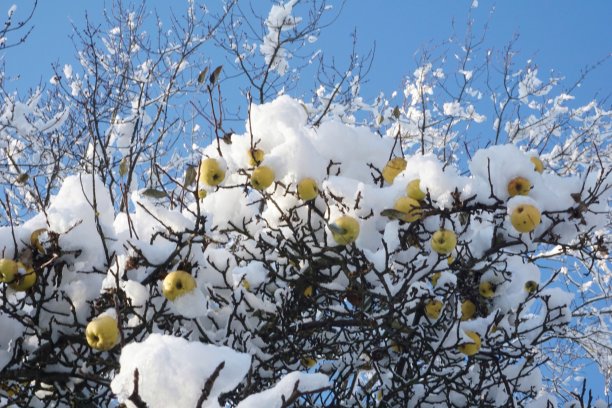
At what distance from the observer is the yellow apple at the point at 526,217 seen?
91.7 inches

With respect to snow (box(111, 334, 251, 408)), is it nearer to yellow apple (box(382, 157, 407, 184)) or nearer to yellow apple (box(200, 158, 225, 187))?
yellow apple (box(200, 158, 225, 187))

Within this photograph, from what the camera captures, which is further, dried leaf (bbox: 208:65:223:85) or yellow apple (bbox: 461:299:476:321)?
yellow apple (bbox: 461:299:476:321)

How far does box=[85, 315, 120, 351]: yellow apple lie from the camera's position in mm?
1976

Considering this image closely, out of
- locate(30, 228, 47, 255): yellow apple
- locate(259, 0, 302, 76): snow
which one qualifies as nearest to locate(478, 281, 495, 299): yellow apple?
locate(30, 228, 47, 255): yellow apple

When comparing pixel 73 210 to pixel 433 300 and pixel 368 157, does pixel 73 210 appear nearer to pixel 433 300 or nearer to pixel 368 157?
pixel 368 157

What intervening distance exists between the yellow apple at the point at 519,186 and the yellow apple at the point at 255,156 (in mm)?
1120

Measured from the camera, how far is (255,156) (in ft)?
9.23

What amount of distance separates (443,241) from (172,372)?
1618 millimetres

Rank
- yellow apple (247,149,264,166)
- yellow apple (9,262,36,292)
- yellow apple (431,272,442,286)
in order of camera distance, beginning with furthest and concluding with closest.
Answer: yellow apple (431,272,442,286) < yellow apple (247,149,264,166) < yellow apple (9,262,36,292)

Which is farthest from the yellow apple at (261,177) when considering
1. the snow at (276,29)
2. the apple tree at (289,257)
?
the snow at (276,29)

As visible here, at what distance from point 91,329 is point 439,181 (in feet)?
4.77

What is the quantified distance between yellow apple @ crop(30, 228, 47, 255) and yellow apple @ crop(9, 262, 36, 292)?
0.08 m

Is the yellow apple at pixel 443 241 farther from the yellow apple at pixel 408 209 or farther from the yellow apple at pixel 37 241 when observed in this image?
the yellow apple at pixel 37 241

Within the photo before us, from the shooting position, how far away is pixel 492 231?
292 centimetres
